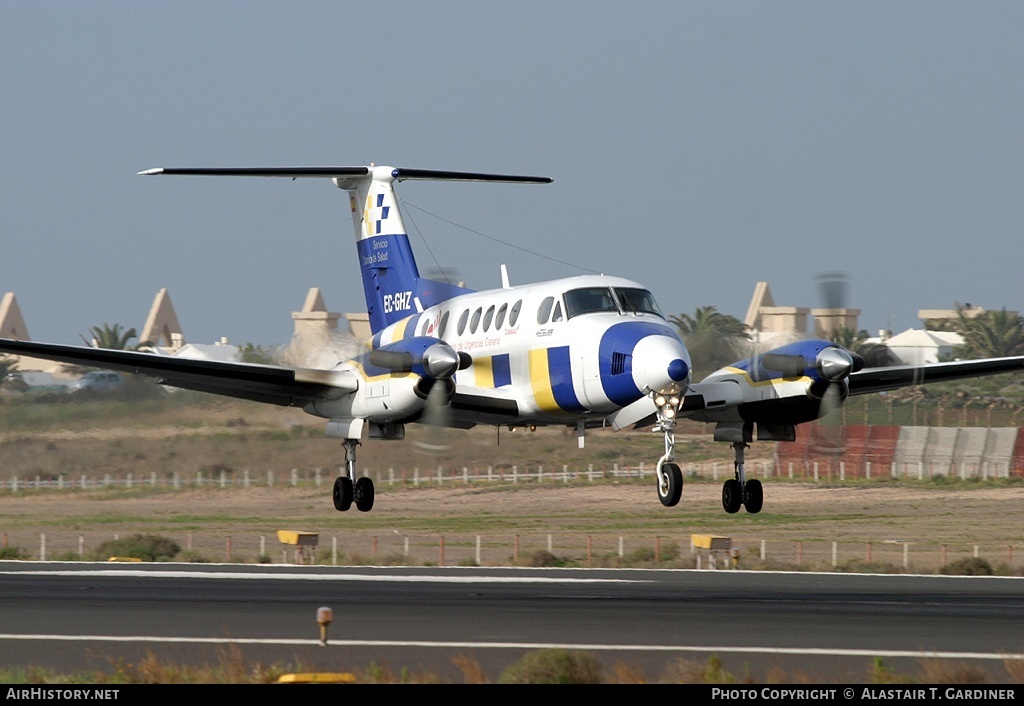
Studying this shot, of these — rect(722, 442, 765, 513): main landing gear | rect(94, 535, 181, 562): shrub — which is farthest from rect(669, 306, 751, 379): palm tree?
rect(94, 535, 181, 562): shrub

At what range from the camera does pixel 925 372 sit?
1135 inches

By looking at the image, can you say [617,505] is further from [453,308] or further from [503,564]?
[453,308]

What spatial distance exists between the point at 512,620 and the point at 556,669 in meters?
9.26

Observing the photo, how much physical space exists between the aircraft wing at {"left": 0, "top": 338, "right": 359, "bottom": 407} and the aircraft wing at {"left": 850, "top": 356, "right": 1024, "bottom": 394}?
10002mm

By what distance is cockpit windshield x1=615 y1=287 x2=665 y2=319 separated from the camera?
26219 millimetres

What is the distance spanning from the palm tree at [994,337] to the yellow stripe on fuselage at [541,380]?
2475 inches

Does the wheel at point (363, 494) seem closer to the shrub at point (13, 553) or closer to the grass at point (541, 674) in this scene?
the grass at point (541, 674)

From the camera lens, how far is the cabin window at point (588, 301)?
85.7 feet

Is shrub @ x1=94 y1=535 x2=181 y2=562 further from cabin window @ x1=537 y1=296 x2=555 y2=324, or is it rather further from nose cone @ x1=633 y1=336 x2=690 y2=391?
nose cone @ x1=633 y1=336 x2=690 y2=391

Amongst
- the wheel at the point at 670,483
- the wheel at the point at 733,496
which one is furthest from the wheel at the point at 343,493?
the wheel at the point at 733,496

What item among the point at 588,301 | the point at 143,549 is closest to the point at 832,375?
the point at 588,301

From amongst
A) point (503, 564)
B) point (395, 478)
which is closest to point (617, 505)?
point (395, 478)

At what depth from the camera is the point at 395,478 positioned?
227 feet
